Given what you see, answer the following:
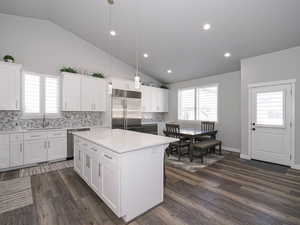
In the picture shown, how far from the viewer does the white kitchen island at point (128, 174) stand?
1.72 metres

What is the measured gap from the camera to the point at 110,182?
6.14 ft

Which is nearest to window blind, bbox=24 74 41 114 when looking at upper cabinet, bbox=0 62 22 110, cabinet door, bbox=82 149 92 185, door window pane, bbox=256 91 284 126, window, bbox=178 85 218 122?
upper cabinet, bbox=0 62 22 110

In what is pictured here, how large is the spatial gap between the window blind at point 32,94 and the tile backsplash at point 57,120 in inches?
10.3

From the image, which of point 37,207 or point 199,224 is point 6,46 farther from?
point 199,224

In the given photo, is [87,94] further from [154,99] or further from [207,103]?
[207,103]

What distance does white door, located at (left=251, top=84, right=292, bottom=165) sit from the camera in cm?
360

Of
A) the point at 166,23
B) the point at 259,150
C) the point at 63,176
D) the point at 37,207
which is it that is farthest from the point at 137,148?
the point at 259,150

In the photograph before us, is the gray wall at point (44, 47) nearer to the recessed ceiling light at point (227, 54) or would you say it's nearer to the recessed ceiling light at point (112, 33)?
the recessed ceiling light at point (112, 33)

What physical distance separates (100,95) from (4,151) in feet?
9.03

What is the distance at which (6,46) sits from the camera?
12.2 feet

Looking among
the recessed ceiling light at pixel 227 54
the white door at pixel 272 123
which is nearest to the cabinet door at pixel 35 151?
the recessed ceiling light at pixel 227 54

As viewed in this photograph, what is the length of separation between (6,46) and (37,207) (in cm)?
406

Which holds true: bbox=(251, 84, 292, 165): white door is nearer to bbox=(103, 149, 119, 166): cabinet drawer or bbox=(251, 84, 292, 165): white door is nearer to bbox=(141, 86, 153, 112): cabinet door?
bbox=(141, 86, 153, 112): cabinet door

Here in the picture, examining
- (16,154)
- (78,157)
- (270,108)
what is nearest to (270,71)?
(270,108)
